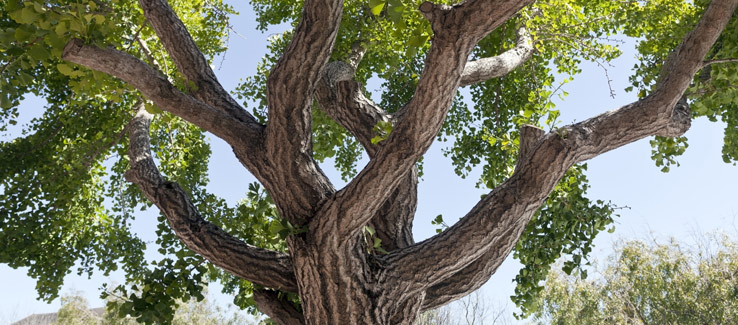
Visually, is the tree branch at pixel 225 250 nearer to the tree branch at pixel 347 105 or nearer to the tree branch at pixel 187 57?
the tree branch at pixel 187 57

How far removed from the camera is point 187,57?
442 cm

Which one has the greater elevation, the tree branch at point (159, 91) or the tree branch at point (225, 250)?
the tree branch at point (159, 91)

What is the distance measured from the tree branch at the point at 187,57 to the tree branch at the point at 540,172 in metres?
1.57

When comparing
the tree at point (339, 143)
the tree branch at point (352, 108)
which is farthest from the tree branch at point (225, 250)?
the tree branch at point (352, 108)

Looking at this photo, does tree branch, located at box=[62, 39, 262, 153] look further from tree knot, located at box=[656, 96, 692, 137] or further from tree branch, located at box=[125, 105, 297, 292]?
tree knot, located at box=[656, 96, 692, 137]

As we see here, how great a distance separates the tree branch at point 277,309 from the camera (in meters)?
4.20

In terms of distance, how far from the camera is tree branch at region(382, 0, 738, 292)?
3.86 metres

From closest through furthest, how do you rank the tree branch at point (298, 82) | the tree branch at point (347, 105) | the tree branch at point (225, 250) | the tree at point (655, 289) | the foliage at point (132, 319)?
the tree branch at point (298, 82) < the tree branch at point (225, 250) < the tree branch at point (347, 105) < the tree at point (655, 289) < the foliage at point (132, 319)

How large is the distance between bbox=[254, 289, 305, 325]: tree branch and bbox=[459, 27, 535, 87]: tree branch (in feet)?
8.32

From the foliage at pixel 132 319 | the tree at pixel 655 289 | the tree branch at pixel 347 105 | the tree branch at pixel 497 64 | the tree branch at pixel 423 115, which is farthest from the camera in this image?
the foliage at pixel 132 319

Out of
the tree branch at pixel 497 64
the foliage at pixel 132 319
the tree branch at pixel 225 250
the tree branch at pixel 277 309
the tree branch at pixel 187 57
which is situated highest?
the foliage at pixel 132 319

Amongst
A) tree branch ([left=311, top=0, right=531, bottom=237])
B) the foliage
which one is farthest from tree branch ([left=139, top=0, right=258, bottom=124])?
the foliage

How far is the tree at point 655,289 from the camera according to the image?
46.1 ft

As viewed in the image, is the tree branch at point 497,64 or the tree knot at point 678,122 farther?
the tree branch at point 497,64
